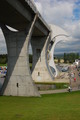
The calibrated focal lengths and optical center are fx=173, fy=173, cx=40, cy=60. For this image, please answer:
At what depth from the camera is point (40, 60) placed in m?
41.8

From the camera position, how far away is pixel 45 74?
41781 mm

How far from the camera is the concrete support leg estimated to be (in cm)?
4132

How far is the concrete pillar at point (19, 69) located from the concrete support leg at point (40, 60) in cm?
1785

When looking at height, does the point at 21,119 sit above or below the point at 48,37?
below

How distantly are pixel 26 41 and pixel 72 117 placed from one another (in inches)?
578

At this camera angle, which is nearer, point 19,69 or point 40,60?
point 19,69

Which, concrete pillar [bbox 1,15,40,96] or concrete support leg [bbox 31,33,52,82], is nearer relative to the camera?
concrete pillar [bbox 1,15,40,96]

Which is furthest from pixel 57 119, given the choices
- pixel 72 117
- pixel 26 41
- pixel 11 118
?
pixel 26 41

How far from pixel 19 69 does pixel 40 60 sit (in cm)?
1904

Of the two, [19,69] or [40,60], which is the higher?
[40,60]

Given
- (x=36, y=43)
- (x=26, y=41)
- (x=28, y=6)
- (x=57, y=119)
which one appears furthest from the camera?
(x=36, y=43)

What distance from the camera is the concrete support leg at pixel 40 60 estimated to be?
136 feet

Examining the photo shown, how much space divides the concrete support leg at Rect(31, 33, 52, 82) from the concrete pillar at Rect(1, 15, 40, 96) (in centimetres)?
1785

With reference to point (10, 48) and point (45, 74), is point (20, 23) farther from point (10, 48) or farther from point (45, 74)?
point (45, 74)
